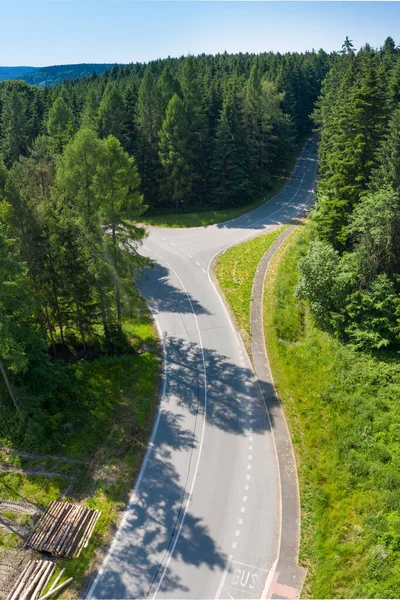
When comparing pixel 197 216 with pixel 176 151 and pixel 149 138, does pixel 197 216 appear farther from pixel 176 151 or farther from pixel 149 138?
pixel 149 138

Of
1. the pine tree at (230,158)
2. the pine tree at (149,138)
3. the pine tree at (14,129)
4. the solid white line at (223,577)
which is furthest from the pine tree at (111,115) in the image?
the solid white line at (223,577)

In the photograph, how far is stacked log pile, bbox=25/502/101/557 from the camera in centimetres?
1836

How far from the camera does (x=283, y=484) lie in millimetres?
21250

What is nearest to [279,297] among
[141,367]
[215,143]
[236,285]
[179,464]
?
[236,285]

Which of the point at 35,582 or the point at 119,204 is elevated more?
the point at 119,204

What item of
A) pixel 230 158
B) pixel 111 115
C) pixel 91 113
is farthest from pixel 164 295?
pixel 91 113

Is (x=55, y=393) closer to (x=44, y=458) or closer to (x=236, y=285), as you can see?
(x=44, y=458)

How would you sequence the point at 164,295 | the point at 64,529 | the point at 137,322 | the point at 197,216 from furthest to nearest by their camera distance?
the point at 197,216
the point at 164,295
the point at 137,322
the point at 64,529

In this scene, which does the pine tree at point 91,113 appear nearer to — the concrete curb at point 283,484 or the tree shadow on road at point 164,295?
the tree shadow on road at point 164,295

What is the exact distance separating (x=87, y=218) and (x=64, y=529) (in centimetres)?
1709

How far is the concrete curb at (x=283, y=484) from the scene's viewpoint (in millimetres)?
17075

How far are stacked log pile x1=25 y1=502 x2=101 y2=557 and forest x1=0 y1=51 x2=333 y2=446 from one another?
493 cm

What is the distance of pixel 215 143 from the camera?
57.9 metres

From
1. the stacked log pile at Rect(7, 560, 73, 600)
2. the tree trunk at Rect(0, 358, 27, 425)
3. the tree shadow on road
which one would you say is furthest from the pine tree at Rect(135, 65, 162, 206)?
the stacked log pile at Rect(7, 560, 73, 600)
